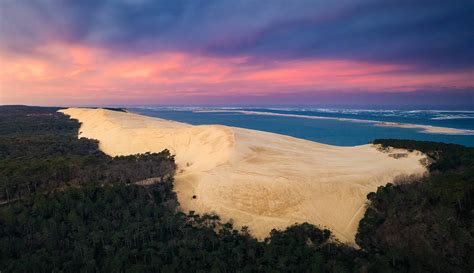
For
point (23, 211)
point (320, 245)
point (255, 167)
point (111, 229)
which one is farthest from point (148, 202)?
point (320, 245)

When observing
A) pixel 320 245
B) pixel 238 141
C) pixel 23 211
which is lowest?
pixel 320 245

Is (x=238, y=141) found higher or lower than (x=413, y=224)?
higher

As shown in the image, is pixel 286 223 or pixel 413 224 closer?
pixel 413 224

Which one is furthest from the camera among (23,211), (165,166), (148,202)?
(165,166)

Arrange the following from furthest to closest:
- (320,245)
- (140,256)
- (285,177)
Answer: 1. (285,177)
2. (320,245)
3. (140,256)

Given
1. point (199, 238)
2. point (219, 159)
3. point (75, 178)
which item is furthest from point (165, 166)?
point (199, 238)

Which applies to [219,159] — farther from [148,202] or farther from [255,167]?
[148,202]
